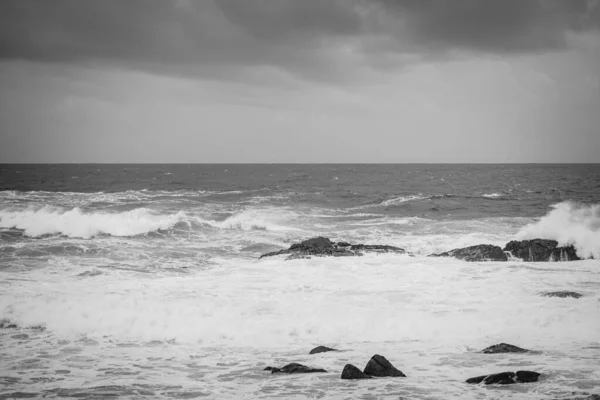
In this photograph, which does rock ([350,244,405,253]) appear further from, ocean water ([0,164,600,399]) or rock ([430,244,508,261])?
rock ([430,244,508,261])

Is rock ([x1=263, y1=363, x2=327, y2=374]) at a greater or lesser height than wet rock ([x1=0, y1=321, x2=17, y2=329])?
greater

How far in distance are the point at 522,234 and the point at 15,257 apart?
70.9ft

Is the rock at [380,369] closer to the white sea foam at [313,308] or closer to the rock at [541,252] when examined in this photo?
the white sea foam at [313,308]

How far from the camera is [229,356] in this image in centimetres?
873

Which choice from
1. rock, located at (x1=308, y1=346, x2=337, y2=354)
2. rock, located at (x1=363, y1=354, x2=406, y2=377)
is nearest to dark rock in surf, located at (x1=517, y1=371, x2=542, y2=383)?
rock, located at (x1=363, y1=354, x2=406, y2=377)

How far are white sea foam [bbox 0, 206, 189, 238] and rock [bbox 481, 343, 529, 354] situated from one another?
19568mm

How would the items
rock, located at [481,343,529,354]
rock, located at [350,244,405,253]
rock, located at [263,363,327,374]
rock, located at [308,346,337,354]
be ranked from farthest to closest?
rock, located at [350,244,405,253]
rock, located at [308,346,337,354]
rock, located at [481,343,529,354]
rock, located at [263,363,327,374]

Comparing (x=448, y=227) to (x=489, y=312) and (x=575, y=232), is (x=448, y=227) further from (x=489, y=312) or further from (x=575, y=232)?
(x=489, y=312)

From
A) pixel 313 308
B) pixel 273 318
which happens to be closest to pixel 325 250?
pixel 313 308

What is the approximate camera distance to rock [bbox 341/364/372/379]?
23.9 feet

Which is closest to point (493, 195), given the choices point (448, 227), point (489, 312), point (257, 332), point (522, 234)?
point (448, 227)

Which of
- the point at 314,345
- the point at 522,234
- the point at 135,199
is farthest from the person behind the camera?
the point at 135,199

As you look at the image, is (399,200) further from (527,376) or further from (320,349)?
(527,376)

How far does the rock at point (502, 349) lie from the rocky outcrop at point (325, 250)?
9964 mm
